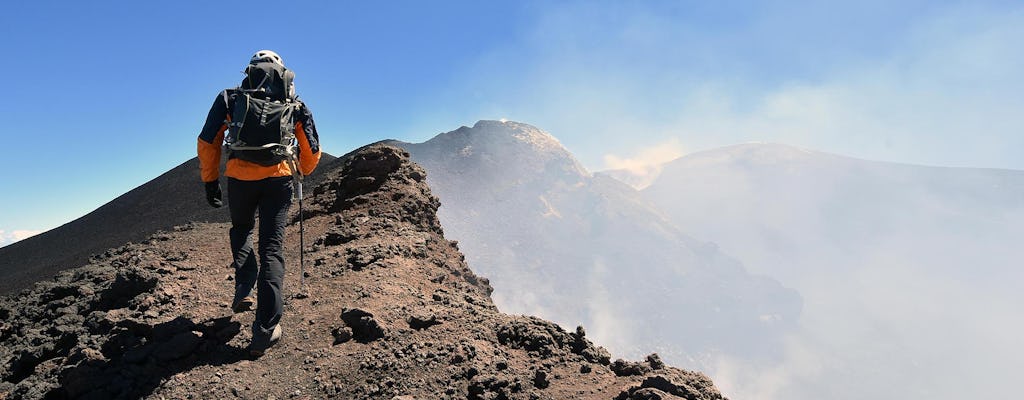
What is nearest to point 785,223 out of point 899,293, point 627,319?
point 899,293

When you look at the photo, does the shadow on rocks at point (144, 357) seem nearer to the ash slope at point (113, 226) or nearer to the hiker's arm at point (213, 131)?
the hiker's arm at point (213, 131)

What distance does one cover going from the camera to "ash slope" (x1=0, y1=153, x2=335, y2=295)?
1346cm

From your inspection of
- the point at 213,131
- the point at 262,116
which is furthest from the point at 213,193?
the point at 262,116

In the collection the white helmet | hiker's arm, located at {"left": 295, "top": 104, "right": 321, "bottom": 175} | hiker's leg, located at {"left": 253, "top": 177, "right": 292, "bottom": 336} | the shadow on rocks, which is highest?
the white helmet

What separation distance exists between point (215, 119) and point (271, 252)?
1.08m

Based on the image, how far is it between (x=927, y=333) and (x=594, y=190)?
71.2m

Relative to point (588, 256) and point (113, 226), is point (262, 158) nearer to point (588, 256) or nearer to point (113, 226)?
point (113, 226)

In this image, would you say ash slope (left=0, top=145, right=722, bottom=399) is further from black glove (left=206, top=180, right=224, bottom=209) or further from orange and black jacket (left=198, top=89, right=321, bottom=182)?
orange and black jacket (left=198, top=89, right=321, bottom=182)

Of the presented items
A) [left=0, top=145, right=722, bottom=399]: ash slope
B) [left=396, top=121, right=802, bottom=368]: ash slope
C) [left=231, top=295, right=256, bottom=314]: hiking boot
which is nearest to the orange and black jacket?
[left=231, top=295, right=256, bottom=314]: hiking boot

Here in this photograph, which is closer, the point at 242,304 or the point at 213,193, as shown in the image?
the point at 213,193

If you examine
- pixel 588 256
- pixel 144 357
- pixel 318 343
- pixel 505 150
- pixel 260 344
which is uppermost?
pixel 505 150

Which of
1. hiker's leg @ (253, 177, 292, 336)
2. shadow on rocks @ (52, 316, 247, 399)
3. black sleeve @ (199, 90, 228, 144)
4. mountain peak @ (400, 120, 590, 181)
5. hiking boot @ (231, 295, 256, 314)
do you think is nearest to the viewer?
shadow on rocks @ (52, 316, 247, 399)

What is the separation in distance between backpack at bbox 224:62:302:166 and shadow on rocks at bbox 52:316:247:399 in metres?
1.34

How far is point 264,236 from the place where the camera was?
4.10 m
